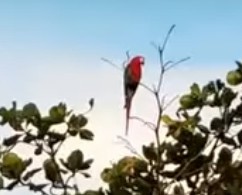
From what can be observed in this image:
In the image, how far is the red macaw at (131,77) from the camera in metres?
4.18

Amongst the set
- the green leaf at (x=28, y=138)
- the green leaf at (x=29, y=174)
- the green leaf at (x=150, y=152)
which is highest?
the green leaf at (x=28, y=138)

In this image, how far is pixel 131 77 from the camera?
4.20 metres

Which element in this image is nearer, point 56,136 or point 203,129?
point 56,136

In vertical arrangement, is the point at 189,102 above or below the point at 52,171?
above

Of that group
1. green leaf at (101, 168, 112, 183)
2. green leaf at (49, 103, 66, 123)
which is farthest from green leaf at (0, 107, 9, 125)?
green leaf at (101, 168, 112, 183)

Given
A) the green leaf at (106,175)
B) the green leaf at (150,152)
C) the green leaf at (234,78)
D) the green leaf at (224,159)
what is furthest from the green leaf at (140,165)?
the green leaf at (234,78)

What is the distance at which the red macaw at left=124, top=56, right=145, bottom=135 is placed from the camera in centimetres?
418

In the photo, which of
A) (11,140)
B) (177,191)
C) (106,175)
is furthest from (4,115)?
(177,191)

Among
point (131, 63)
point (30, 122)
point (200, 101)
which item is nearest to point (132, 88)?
point (131, 63)

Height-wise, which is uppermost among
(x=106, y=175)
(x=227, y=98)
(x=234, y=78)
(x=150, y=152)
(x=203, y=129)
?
(x=234, y=78)

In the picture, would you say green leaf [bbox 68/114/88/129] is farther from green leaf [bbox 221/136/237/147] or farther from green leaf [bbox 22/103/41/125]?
green leaf [bbox 221/136/237/147]

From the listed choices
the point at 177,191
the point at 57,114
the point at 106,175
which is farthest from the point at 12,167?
the point at 177,191

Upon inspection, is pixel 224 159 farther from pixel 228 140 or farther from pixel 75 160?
pixel 75 160

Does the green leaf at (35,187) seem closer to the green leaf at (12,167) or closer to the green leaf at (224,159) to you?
the green leaf at (12,167)
